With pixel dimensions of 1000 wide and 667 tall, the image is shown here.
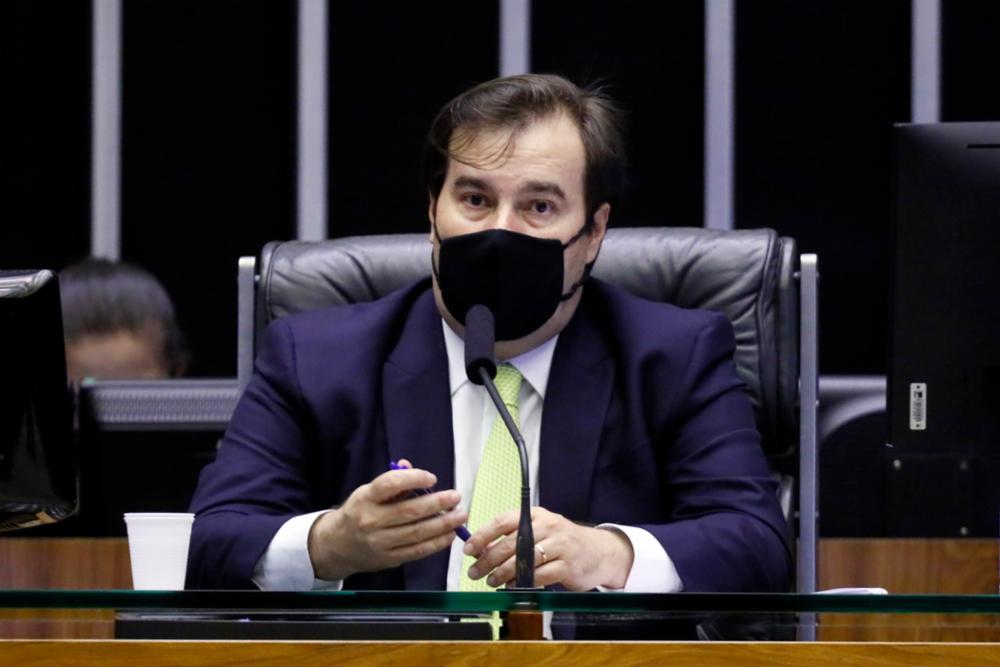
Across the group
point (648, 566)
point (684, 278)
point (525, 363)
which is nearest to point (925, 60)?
point (684, 278)

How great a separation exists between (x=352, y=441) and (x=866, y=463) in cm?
72

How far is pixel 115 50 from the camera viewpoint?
5637 mm

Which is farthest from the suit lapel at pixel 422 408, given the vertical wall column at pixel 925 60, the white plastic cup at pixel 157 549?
the vertical wall column at pixel 925 60

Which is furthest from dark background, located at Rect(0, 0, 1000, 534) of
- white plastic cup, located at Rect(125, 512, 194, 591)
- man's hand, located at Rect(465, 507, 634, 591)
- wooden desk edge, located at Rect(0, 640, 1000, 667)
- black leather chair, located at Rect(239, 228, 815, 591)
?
wooden desk edge, located at Rect(0, 640, 1000, 667)

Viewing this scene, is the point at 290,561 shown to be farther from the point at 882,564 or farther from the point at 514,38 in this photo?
the point at 514,38

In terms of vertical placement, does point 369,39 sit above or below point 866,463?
above

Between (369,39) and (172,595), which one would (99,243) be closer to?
(369,39)

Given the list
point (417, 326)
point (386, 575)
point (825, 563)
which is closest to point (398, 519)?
point (386, 575)

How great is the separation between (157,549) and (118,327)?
222 centimetres

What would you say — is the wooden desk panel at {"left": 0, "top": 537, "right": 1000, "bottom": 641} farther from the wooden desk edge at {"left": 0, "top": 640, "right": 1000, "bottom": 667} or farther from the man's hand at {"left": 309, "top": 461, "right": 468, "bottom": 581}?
the wooden desk edge at {"left": 0, "top": 640, "right": 1000, "bottom": 667}

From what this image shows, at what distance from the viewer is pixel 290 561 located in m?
1.93

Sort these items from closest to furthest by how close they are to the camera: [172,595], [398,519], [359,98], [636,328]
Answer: [172,595]
[398,519]
[636,328]
[359,98]

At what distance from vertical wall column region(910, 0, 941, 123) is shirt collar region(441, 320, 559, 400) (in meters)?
3.27

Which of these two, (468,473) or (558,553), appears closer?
(558,553)
